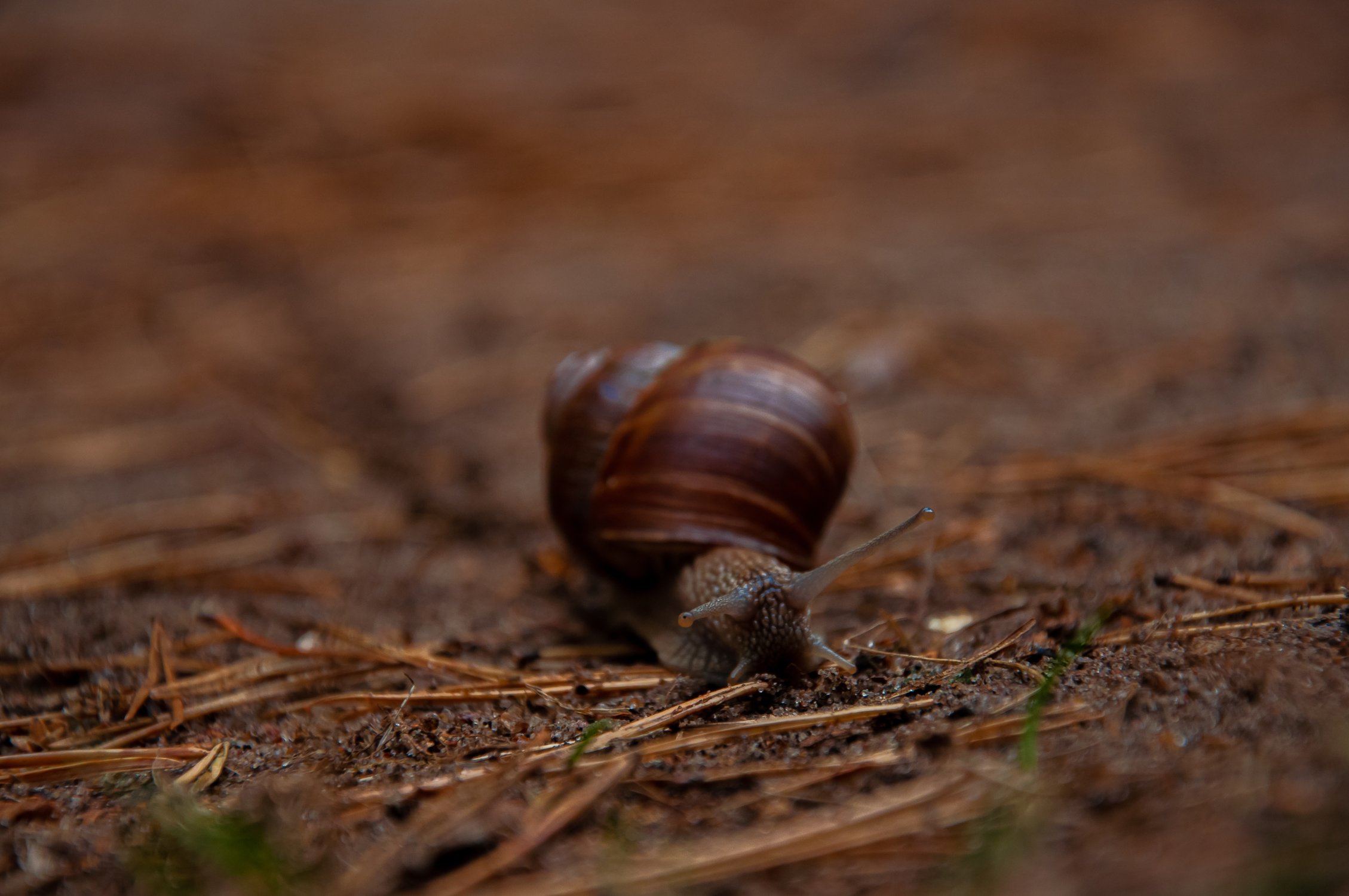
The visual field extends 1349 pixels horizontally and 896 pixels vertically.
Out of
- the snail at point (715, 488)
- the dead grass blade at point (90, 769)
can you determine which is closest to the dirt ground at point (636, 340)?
the dead grass blade at point (90, 769)

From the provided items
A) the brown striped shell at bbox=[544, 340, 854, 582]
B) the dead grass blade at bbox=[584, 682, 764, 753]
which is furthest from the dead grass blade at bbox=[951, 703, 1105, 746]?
the brown striped shell at bbox=[544, 340, 854, 582]

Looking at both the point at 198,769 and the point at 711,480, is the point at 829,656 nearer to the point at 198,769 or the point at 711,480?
the point at 711,480

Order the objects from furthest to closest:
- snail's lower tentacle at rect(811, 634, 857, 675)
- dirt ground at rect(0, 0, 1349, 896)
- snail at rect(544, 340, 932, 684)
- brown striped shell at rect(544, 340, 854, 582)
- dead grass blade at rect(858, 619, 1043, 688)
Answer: brown striped shell at rect(544, 340, 854, 582) → snail at rect(544, 340, 932, 684) → snail's lower tentacle at rect(811, 634, 857, 675) → dead grass blade at rect(858, 619, 1043, 688) → dirt ground at rect(0, 0, 1349, 896)

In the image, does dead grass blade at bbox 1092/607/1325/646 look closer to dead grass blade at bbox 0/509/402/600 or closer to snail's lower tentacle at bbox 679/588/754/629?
snail's lower tentacle at bbox 679/588/754/629

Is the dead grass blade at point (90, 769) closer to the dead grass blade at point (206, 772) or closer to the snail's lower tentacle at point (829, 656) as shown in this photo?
the dead grass blade at point (206, 772)

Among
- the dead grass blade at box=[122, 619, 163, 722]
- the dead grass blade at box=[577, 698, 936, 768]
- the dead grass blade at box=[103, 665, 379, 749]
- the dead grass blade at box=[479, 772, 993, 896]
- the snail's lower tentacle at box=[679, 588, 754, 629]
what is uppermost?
the snail's lower tentacle at box=[679, 588, 754, 629]

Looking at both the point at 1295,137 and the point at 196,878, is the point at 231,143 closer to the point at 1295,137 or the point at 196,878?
the point at 196,878

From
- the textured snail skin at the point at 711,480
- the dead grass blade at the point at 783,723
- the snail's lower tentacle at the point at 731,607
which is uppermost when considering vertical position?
the textured snail skin at the point at 711,480
